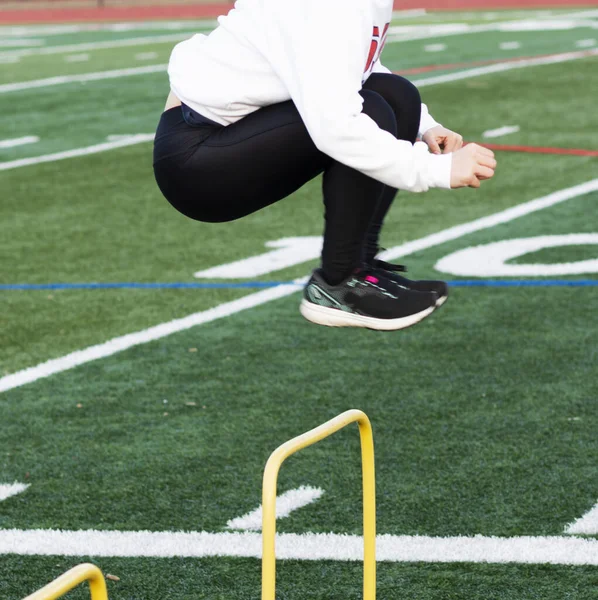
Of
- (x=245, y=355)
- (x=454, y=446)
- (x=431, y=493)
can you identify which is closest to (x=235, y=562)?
(x=431, y=493)

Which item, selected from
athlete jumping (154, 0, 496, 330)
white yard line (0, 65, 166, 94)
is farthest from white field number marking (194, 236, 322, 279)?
white yard line (0, 65, 166, 94)

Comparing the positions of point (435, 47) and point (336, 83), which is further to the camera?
point (435, 47)

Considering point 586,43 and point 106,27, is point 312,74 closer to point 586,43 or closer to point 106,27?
point 586,43

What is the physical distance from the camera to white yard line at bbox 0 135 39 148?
1332 centimetres

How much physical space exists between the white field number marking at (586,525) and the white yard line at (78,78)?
13777 millimetres

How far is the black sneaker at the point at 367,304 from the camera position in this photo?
12.3 ft

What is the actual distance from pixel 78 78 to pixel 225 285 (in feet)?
37.2

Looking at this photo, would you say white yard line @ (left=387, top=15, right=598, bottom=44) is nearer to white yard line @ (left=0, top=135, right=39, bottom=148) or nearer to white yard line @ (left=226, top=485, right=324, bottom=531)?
white yard line @ (left=0, top=135, right=39, bottom=148)

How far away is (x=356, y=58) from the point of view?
3230 millimetres

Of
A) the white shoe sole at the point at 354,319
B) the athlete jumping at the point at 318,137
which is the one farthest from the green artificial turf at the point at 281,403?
the athlete jumping at the point at 318,137

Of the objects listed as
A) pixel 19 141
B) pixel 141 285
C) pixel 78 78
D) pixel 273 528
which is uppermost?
pixel 273 528

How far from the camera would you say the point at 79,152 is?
12.8m

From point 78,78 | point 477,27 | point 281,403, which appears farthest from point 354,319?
point 477,27

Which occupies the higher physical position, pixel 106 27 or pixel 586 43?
pixel 586 43
